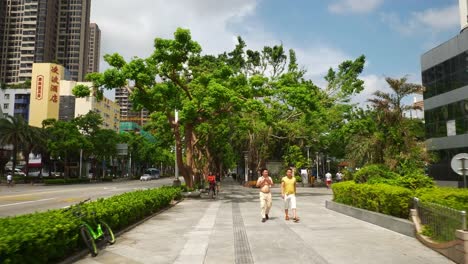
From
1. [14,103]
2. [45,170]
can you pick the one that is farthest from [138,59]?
[14,103]

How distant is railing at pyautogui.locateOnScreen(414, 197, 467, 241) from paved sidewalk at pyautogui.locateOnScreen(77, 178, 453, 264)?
1.30 ft

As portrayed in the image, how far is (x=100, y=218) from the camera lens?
930 cm

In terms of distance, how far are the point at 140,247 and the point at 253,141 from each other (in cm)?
3237

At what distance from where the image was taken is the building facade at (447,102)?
3359cm

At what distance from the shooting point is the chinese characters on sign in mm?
86562

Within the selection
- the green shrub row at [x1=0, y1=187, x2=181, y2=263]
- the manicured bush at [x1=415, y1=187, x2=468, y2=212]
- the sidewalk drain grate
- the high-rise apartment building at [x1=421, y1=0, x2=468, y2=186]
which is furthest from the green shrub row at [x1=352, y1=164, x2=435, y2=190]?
the high-rise apartment building at [x1=421, y1=0, x2=468, y2=186]

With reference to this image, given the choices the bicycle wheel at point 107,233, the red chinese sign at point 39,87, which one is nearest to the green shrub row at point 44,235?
the bicycle wheel at point 107,233

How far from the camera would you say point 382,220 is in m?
11.4

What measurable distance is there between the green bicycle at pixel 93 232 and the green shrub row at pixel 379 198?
733 centimetres

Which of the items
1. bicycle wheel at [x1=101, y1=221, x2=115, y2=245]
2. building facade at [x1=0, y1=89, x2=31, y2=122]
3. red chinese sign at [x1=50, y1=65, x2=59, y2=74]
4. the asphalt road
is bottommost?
the asphalt road

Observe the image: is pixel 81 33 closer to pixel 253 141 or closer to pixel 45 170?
pixel 45 170

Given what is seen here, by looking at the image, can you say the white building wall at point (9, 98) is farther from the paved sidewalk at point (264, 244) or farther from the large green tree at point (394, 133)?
the paved sidewalk at point (264, 244)

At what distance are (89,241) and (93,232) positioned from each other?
1.14 ft

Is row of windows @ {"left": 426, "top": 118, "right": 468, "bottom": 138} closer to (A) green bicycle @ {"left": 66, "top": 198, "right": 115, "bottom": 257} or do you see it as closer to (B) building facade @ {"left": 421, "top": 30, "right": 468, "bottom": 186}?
(B) building facade @ {"left": 421, "top": 30, "right": 468, "bottom": 186}
